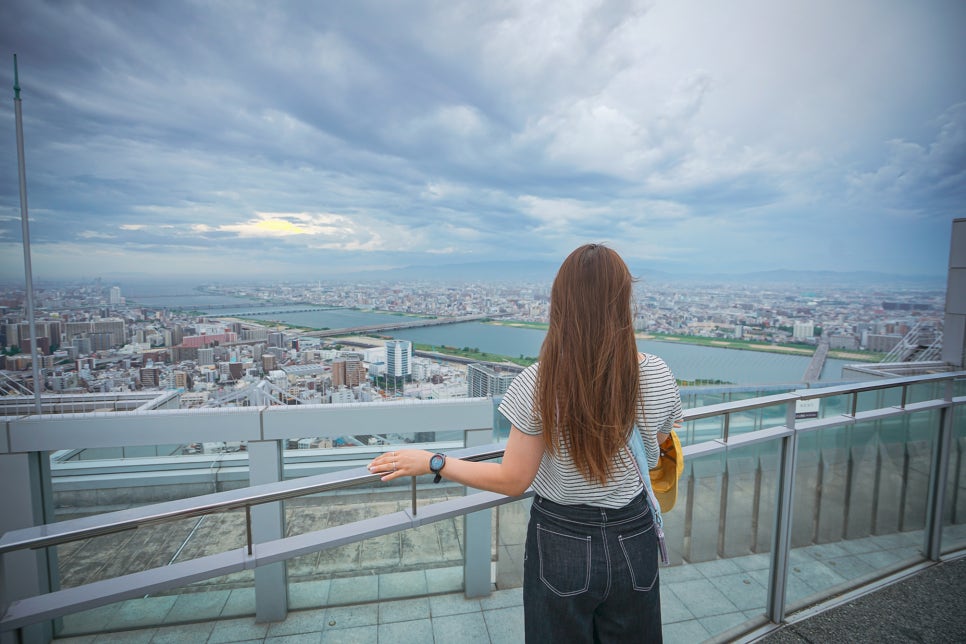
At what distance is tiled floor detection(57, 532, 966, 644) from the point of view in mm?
1062

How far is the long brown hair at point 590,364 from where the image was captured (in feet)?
2.86

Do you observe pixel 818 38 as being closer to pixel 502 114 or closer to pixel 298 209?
pixel 502 114

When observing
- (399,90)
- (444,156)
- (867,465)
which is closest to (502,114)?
(444,156)

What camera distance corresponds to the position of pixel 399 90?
1095 centimetres

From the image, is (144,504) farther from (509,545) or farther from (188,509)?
(509,545)

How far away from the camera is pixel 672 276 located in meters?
13.8

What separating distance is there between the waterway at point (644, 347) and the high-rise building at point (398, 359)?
5.18 feet

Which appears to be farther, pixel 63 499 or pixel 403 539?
pixel 63 499

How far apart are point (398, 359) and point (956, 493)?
5948mm

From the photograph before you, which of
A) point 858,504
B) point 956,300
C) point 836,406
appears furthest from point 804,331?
point 836,406

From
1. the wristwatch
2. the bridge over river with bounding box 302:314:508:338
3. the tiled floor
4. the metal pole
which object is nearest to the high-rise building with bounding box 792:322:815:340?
the bridge over river with bounding box 302:314:508:338

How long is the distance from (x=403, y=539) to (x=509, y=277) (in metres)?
12.2

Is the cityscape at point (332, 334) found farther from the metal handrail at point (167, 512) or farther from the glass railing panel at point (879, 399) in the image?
the glass railing panel at point (879, 399)

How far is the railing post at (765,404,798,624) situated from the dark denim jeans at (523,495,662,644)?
1.21m
